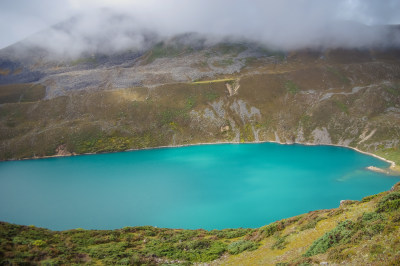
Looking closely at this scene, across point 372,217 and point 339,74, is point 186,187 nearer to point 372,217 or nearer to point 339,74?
point 372,217

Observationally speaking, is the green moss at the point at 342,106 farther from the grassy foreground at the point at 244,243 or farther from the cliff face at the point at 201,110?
the grassy foreground at the point at 244,243

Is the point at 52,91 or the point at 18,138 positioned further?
the point at 52,91

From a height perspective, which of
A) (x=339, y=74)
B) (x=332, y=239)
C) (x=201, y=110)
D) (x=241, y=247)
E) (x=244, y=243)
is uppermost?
(x=339, y=74)

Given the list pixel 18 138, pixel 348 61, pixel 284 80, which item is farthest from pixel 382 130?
pixel 18 138

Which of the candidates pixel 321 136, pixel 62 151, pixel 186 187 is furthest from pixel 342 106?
pixel 62 151

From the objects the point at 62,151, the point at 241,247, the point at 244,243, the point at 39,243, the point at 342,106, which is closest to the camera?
the point at 39,243

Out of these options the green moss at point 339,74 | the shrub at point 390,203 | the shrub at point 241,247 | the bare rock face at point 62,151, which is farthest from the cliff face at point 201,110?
the shrub at point 241,247

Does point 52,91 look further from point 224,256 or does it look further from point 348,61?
point 348,61
